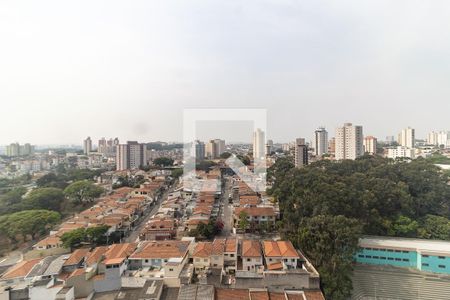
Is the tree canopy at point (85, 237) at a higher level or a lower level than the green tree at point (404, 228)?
lower

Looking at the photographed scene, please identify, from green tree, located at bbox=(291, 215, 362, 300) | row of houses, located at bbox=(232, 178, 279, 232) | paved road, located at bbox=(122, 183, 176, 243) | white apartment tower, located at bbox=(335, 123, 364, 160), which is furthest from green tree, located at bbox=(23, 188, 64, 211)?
white apartment tower, located at bbox=(335, 123, 364, 160)

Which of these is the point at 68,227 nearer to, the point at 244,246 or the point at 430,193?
the point at 244,246

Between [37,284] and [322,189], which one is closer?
[37,284]

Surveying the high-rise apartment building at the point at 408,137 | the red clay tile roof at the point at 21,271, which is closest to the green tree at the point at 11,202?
the red clay tile roof at the point at 21,271

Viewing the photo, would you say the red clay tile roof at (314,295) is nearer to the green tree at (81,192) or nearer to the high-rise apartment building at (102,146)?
the green tree at (81,192)

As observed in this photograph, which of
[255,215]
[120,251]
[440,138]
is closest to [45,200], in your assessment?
[120,251]

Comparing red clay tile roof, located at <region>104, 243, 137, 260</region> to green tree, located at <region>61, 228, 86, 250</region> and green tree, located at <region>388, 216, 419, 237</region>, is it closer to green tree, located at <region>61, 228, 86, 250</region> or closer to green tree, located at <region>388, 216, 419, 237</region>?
green tree, located at <region>61, 228, 86, 250</region>

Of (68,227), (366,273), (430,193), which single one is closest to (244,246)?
(366,273)
